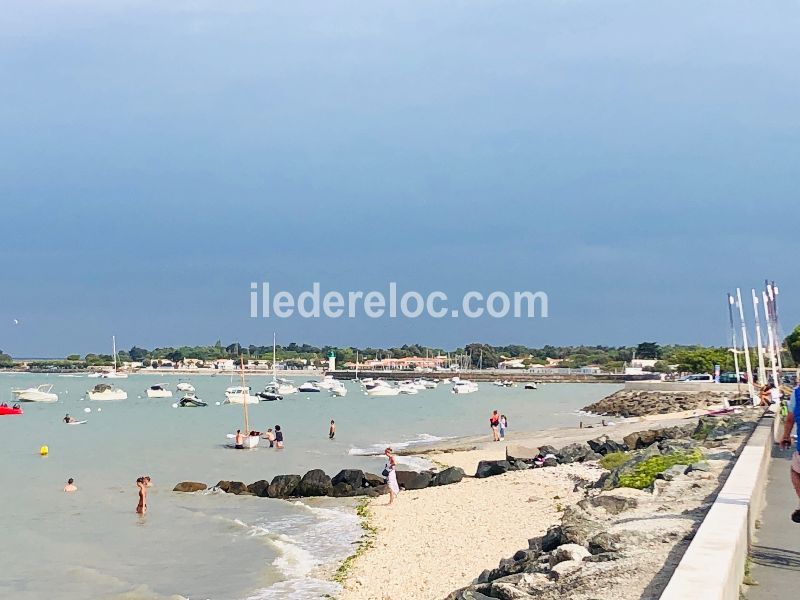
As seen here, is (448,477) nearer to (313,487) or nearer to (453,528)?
(313,487)

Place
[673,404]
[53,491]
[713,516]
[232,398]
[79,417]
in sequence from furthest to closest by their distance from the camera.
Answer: [232,398], [79,417], [673,404], [53,491], [713,516]

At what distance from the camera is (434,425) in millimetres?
66812

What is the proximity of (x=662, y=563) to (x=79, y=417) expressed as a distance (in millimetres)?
87398

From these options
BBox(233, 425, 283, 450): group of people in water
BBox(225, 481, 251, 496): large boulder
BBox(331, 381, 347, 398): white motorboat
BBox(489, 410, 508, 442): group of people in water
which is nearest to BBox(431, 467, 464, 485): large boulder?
BBox(225, 481, 251, 496): large boulder

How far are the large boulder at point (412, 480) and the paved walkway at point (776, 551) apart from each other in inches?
646

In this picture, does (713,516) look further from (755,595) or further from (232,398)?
(232,398)

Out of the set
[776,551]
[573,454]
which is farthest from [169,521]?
[776,551]

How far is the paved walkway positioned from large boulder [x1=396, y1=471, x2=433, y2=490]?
16.4 m

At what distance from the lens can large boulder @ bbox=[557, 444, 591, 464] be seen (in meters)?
31.1

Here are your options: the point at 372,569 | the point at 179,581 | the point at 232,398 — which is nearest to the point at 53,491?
the point at 179,581

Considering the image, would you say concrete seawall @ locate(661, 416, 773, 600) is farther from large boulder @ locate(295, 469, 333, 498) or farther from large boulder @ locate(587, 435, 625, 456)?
large boulder @ locate(587, 435, 625, 456)

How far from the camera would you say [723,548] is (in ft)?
22.7

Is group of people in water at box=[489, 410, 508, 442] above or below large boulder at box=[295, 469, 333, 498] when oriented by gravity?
above

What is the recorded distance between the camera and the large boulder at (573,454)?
3108cm
